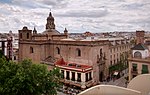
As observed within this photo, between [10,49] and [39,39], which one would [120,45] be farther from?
[10,49]

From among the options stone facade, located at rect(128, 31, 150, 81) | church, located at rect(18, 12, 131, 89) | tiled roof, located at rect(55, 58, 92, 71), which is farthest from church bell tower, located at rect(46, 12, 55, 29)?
stone facade, located at rect(128, 31, 150, 81)

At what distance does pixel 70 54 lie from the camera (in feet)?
127

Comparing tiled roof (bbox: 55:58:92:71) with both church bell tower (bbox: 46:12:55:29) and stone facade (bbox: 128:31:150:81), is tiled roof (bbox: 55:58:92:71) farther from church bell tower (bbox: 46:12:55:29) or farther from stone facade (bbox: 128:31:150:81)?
church bell tower (bbox: 46:12:55:29)

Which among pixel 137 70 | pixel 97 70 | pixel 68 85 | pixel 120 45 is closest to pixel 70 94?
pixel 68 85

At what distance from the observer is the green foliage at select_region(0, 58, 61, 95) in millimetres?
18609

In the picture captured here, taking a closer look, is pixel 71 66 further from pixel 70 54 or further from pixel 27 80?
pixel 27 80

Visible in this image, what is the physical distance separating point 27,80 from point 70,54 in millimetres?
20346

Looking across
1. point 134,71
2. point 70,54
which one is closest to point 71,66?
point 70,54

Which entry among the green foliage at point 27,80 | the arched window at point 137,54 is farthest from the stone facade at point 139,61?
the green foliage at point 27,80

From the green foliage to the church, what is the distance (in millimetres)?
13288

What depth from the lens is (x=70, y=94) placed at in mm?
31000

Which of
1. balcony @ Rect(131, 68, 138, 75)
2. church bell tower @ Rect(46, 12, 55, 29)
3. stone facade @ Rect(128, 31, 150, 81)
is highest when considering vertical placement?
church bell tower @ Rect(46, 12, 55, 29)

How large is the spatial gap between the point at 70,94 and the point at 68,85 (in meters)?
3.83

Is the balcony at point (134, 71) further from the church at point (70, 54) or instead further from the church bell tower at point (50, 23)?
the church bell tower at point (50, 23)
